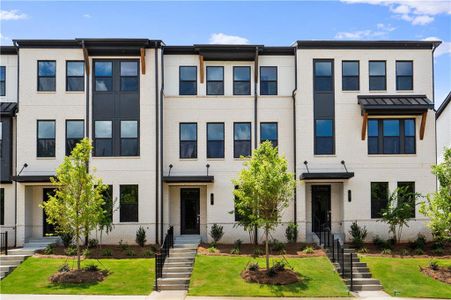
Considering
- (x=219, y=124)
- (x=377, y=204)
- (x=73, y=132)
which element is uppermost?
(x=219, y=124)

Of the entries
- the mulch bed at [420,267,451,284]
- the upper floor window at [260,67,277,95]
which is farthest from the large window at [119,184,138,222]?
the mulch bed at [420,267,451,284]

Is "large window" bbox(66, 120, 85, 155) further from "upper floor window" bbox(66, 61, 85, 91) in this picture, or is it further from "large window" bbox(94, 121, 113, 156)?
"upper floor window" bbox(66, 61, 85, 91)

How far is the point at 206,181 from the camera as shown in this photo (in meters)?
27.1

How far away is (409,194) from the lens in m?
26.5

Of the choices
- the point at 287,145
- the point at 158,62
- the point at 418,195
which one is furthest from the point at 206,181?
the point at 418,195

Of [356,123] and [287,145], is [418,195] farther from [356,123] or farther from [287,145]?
[287,145]

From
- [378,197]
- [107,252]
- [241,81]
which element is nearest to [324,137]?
[378,197]

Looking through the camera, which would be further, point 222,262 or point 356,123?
point 356,123

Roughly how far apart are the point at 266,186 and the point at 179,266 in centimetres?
520

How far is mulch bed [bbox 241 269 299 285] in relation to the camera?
67.3ft

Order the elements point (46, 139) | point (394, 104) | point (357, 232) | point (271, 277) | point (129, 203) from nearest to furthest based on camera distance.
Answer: point (271, 277)
point (357, 232)
point (394, 104)
point (129, 203)
point (46, 139)

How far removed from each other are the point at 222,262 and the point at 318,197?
7.95 metres

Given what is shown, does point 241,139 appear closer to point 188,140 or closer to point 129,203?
point 188,140

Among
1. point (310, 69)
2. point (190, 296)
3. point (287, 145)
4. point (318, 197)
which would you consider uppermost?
point (310, 69)
